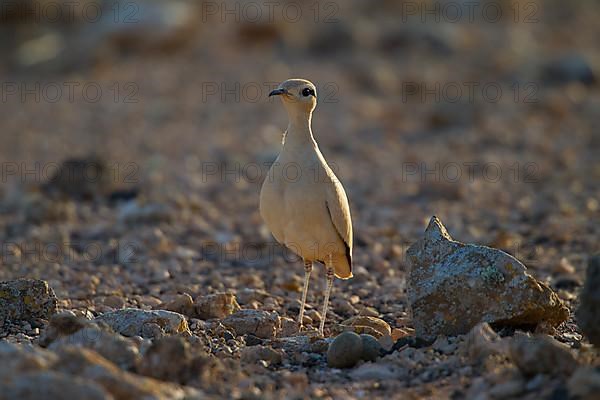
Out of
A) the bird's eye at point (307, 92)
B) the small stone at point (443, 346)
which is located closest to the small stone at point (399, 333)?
the small stone at point (443, 346)

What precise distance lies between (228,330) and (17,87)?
13879mm

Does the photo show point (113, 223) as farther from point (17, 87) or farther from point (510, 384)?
point (17, 87)

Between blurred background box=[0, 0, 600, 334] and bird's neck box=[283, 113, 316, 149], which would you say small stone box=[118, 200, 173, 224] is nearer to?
blurred background box=[0, 0, 600, 334]

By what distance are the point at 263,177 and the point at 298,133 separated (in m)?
6.45

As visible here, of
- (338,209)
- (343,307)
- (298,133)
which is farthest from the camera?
(343,307)

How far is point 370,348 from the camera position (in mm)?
5602

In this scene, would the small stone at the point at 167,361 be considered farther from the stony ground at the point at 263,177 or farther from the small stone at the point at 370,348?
the small stone at the point at 370,348

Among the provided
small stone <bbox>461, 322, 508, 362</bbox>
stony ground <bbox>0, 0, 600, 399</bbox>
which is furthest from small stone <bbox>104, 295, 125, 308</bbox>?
small stone <bbox>461, 322, 508, 362</bbox>

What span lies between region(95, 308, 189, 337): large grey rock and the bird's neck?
141cm

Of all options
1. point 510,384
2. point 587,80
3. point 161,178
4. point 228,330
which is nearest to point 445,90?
point 587,80

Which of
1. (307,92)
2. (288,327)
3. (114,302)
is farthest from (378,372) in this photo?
(114,302)

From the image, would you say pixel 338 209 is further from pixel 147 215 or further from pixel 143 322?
pixel 147 215

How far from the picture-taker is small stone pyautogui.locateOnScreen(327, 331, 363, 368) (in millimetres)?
5512

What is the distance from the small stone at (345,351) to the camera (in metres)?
5.51
